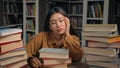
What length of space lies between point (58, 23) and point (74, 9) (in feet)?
8.81

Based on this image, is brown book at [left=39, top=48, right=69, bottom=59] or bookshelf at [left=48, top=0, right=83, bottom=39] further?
bookshelf at [left=48, top=0, right=83, bottom=39]

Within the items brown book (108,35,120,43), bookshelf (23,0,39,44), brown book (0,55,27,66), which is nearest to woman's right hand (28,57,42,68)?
brown book (0,55,27,66)

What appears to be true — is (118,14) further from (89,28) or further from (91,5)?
(89,28)

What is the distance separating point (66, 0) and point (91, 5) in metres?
0.94

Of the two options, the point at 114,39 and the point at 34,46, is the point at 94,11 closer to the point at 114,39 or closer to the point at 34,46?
the point at 114,39

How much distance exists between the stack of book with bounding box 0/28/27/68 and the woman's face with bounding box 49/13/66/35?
0.29m

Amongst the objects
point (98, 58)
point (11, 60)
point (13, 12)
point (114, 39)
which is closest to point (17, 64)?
point (11, 60)

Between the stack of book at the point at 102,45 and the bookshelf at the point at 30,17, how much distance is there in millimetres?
2276

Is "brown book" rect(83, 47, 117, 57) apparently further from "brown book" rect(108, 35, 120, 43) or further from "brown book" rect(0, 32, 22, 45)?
"brown book" rect(0, 32, 22, 45)

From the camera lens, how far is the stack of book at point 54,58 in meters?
1.12

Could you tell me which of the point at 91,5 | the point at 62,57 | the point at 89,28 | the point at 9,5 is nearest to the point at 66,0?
the point at 91,5

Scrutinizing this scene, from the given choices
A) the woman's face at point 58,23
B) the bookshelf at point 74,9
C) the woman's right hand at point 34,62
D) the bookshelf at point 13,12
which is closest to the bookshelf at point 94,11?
the bookshelf at point 74,9

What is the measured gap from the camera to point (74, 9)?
13.0 ft

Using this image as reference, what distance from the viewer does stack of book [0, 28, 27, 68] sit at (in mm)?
1048
